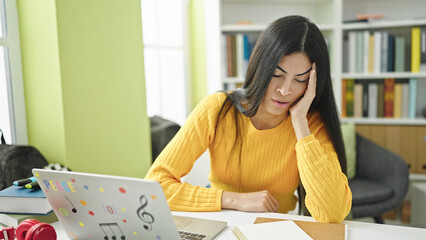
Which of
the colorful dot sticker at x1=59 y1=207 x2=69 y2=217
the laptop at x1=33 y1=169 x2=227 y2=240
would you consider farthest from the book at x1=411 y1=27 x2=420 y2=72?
the colorful dot sticker at x1=59 y1=207 x2=69 y2=217

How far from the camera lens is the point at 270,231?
0.93 metres

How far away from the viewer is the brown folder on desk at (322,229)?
3.08 feet

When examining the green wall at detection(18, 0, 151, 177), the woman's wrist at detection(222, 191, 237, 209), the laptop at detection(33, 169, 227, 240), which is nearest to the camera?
the laptop at detection(33, 169, 227, 240)

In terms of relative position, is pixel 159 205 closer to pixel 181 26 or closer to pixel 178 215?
pixel 178 215

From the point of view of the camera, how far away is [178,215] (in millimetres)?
1121

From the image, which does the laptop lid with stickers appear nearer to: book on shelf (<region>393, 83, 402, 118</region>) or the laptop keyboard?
the laptop keyboard

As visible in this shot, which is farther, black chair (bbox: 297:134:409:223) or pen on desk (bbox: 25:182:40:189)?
black chair (bbox: 297:134:409:223)

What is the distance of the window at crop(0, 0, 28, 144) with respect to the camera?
1.50m

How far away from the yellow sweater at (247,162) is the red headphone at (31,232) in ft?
1.28

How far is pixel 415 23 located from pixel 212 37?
1412 millimetres

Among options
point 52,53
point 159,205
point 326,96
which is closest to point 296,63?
point 326,96

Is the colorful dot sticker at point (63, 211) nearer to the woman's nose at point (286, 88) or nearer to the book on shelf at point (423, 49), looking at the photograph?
the woman's nose at point (286, 88)

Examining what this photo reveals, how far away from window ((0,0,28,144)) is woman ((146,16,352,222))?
0.68 meters

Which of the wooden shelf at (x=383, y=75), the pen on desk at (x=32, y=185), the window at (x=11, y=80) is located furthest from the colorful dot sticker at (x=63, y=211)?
the wooden shelf at (x=383, y=75)
